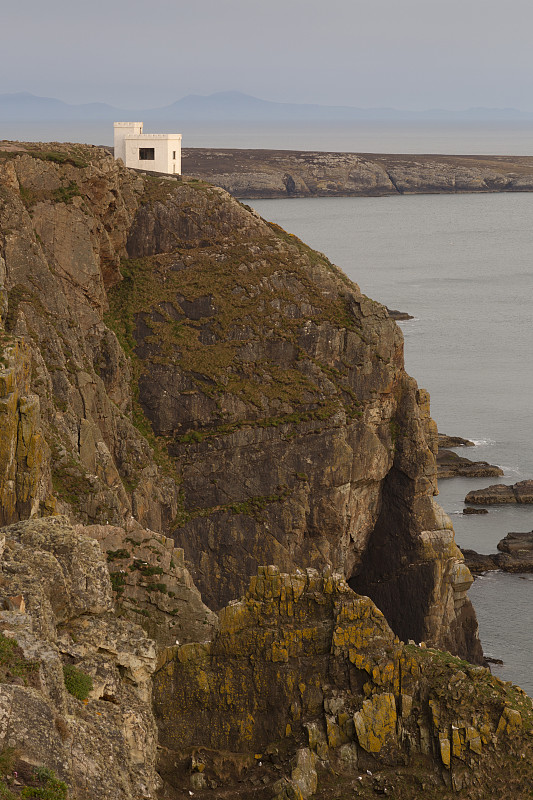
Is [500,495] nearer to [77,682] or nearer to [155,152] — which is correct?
[155,152]

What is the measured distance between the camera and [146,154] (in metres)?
98.8

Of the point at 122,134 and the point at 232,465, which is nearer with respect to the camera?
the point at 232,465

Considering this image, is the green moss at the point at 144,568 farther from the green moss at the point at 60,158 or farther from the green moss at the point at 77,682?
the green moss at the point at 60,158

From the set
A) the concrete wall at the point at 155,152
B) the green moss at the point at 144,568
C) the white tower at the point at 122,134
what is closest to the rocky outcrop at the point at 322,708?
the green moss at the point at 144,568

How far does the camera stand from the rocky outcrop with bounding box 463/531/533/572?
87.4 metres

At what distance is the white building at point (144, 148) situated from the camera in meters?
97.6

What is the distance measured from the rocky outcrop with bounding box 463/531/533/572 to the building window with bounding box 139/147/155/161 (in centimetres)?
4337

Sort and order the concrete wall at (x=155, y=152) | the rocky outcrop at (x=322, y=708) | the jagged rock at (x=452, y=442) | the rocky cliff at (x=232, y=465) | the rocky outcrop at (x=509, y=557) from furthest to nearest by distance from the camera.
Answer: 1. the jagged rock at (x=452, y=442)
2. the concrete wall at (x=155, y=152)
3. the rocky outcrop at (x=509, y=557)
4. the rocky cliff at (x=232, y=465)
5. the rocky outcrop at (x=322, y=708)

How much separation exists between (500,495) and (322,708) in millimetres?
59913

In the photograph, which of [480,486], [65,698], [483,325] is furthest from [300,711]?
[483,325]

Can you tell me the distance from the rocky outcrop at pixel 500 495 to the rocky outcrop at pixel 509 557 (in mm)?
9544

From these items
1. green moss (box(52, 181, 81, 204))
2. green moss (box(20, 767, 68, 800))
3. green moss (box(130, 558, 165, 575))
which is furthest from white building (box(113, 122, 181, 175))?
green moss (box(20, 767, 68, 800))

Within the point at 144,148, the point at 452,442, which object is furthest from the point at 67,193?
the point at 452,442

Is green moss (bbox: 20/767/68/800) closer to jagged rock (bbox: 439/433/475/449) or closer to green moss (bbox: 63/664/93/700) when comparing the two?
green moss (bbox: 63/664/93/700)
